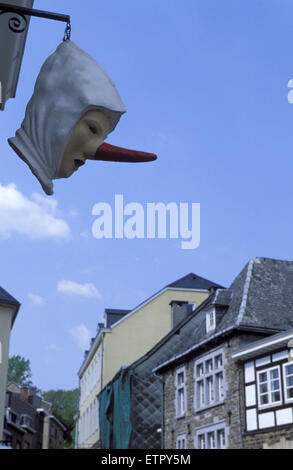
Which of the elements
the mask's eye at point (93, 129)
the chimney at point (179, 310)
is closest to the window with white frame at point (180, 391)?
the chimney at point (179, 310)

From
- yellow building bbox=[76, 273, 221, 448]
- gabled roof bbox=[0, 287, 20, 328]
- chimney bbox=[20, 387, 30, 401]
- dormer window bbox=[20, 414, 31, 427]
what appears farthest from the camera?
chimney bbox=[20, 387, 30, 401]

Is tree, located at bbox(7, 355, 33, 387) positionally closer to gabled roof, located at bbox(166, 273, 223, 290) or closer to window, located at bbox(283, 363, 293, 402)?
gabled roof, located at bbox(166, 273, 223, 290)

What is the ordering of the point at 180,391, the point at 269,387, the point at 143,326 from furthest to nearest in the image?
1. the point at 143,326
2. the point at 180,391
3. the point at 269,387

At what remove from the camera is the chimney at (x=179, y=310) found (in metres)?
33.8

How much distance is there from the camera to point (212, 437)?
2269 centimetres

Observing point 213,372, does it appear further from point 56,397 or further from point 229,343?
point 56,397

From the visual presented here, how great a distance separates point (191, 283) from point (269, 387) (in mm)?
16256

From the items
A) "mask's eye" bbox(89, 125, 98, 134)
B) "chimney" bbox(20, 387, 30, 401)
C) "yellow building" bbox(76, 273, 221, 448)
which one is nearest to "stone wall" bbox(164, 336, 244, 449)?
"yellow building" bbox(76, 273, 221, 448)

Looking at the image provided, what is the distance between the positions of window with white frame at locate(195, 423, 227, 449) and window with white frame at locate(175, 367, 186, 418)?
210 centimetres

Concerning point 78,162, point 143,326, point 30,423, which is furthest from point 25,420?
point 78,162

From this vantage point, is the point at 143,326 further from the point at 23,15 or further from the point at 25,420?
the point at 23,15

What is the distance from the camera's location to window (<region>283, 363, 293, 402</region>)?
19.0m

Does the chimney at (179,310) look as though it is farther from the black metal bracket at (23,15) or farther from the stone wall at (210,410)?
the black metal bracket at (23,15)

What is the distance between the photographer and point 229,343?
22.1 meters
